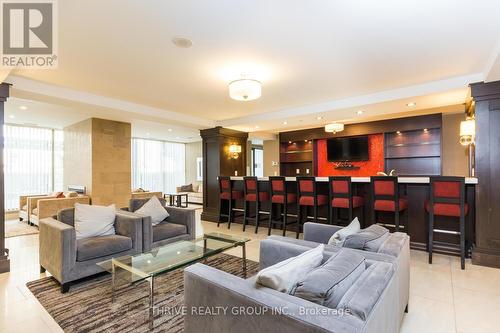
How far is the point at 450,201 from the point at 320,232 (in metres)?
1.94

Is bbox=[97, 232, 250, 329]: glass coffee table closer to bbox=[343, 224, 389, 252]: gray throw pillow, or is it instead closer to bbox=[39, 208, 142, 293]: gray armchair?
bbox=[39, 208, 142, 293]: gray armchair

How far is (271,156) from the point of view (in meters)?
9.54

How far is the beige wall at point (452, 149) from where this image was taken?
6.07 meters

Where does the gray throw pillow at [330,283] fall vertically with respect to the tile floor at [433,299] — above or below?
above

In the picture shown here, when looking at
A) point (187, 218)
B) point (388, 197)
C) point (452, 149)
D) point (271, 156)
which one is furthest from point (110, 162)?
point (452, 149)

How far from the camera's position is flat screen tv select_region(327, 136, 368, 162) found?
23.1 ft

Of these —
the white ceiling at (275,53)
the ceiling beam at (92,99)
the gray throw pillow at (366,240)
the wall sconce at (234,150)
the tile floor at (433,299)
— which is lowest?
the tile floor at (433,299)

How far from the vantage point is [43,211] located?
17.5 ft

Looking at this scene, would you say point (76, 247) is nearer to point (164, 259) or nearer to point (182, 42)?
point (164, 259)

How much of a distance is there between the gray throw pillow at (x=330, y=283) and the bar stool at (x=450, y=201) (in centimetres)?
A: 267

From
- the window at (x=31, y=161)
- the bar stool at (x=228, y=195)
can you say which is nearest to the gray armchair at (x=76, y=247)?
the bar stool at (x=228, y=195)

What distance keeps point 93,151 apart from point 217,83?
13.3 ft

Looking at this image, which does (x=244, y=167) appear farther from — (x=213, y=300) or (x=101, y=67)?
(x=213, y=300)

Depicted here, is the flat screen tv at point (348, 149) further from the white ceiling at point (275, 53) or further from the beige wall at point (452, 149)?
the white ceiling at point (275, 53)
